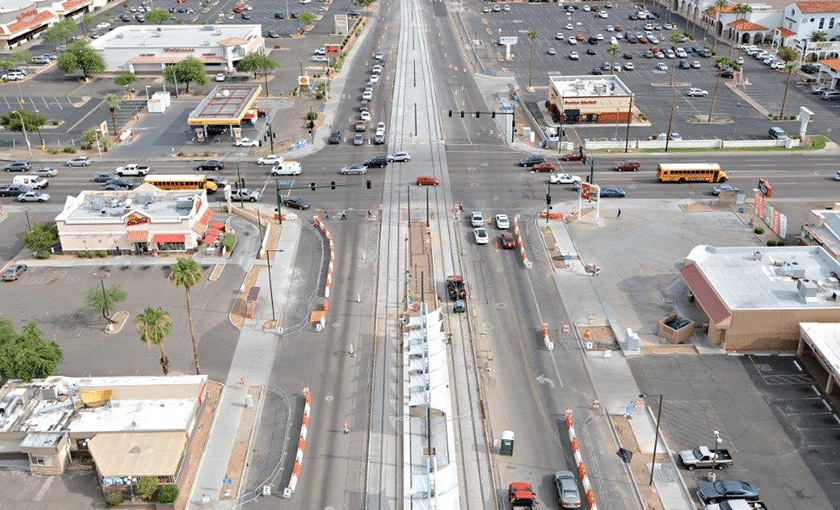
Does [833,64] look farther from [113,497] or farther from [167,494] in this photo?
[113,497]

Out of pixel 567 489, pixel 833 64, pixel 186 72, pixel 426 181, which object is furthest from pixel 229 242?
pixel 833 64

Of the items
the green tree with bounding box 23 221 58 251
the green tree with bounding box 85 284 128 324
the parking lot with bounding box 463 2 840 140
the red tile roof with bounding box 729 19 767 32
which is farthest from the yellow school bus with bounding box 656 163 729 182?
the red tile roof with bounding box 729 19 767 32

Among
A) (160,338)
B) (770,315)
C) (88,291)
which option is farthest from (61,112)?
(770,315)

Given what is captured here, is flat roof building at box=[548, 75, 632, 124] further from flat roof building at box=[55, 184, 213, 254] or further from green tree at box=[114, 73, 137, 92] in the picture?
green tree at box=[114, 73, 137, 92]

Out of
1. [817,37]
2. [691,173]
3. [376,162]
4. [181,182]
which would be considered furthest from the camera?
[817,37]

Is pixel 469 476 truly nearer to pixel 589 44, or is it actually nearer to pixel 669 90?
pixel 669 90
